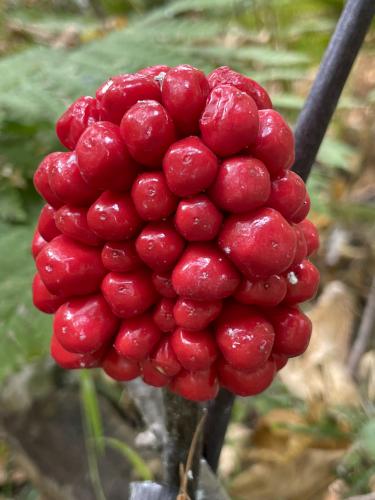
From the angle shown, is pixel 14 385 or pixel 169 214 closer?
pixel 169 214

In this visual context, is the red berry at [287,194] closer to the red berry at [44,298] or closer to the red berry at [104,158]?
the red berry at [104,158]

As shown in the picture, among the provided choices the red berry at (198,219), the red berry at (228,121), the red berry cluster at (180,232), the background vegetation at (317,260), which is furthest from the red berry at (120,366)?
the background vegetation at (317,260)

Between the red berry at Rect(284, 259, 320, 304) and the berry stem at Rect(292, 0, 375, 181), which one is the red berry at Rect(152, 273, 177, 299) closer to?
the red berry at Rect(284, 259, 320, 304)

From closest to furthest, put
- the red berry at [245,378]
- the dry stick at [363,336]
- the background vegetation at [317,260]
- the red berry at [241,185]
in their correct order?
the red berry at [241,185] < the red berry at [245,378] < the background vegetation at [317,260] < the dry stick at [363,336]

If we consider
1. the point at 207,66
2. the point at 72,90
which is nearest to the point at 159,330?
the point at 72,90

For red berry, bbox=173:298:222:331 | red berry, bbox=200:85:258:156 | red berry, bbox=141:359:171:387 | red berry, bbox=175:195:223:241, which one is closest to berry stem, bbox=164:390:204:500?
red berry, bbox=141:359:171:387

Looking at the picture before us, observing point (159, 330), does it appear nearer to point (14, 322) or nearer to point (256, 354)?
point (256, 354)

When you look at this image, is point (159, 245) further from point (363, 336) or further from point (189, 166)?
point (363, 336)
